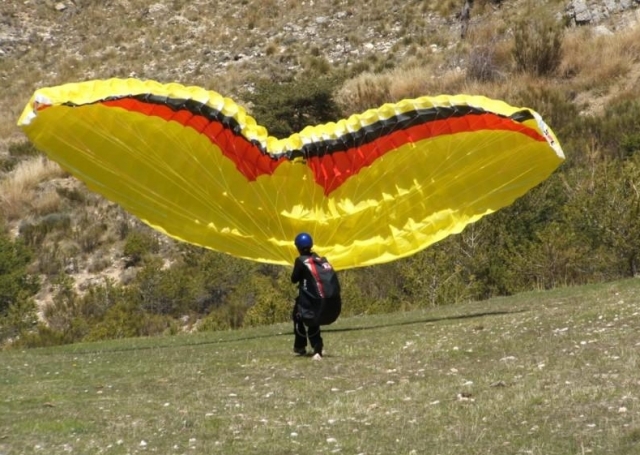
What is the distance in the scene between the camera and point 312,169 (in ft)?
51.0

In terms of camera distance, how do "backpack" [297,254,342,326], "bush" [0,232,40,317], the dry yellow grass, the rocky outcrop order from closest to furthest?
"backpack" [297,254,342,326]
"bush" [0,232,40,317]
the dry yellow grass
the rocky outcrop

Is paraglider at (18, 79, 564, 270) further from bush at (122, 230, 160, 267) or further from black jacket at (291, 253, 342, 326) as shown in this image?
bush at (122, 230, 160, 267)

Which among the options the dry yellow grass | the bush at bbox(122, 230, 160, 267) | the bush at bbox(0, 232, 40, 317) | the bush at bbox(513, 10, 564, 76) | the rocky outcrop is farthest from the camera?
the rocky outcrop

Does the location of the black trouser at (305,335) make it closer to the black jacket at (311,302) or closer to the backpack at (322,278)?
the black jacket at (311,302)

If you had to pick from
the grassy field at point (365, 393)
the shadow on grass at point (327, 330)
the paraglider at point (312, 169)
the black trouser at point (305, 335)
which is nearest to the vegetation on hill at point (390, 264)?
the shadow on grass at point (327, 330)

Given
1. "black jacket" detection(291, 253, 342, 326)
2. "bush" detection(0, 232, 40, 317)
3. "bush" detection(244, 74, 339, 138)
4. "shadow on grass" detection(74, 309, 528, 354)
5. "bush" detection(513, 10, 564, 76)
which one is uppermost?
"bush" detection(513, 10, 564, 76)

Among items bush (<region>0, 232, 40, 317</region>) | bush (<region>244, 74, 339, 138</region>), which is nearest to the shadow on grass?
bush (<region>0, 232, 40, 317</region>)

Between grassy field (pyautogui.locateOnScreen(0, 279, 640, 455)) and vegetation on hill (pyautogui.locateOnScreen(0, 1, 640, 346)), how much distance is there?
9.28 metres

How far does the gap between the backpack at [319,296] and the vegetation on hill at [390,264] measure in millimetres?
11623

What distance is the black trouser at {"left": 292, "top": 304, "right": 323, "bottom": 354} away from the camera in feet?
42.4

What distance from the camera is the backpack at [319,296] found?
12922 millimetres

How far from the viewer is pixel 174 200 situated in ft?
49.7

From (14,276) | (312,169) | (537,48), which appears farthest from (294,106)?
(312,169)

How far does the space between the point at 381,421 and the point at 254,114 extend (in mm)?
35280
